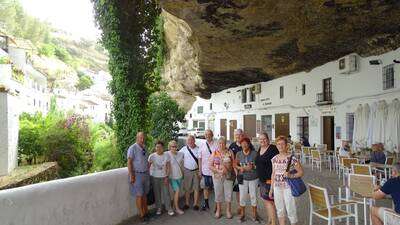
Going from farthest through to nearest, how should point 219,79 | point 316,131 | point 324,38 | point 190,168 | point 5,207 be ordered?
1. point 219,79
2. point 316,131
3. point 324,38
4. point 190,168
5. point 5,207

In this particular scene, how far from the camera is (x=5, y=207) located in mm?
4410

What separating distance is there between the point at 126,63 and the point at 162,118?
9.85 ft

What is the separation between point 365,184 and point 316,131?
1401 centimetres

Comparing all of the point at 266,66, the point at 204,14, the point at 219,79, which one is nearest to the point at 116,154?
the point at 204,14

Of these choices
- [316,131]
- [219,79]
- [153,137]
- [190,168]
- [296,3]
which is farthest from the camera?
[219,79]

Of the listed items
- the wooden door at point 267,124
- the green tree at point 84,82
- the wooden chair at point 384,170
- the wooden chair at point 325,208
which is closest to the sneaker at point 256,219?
the wooden chair at point 325,208

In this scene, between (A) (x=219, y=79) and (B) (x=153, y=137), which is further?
(A) (x=219, y=79)

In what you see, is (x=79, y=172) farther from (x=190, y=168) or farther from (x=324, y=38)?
(x=324, y=38)

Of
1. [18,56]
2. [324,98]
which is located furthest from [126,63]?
[18,56]

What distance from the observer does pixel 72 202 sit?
564 centimetres

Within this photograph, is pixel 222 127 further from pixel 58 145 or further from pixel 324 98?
pixel 58 145

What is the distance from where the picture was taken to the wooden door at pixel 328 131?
18.6 m

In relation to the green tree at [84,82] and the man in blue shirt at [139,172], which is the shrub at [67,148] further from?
the green tree at [84,82]

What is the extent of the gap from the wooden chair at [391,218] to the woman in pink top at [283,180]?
1.28 metres
